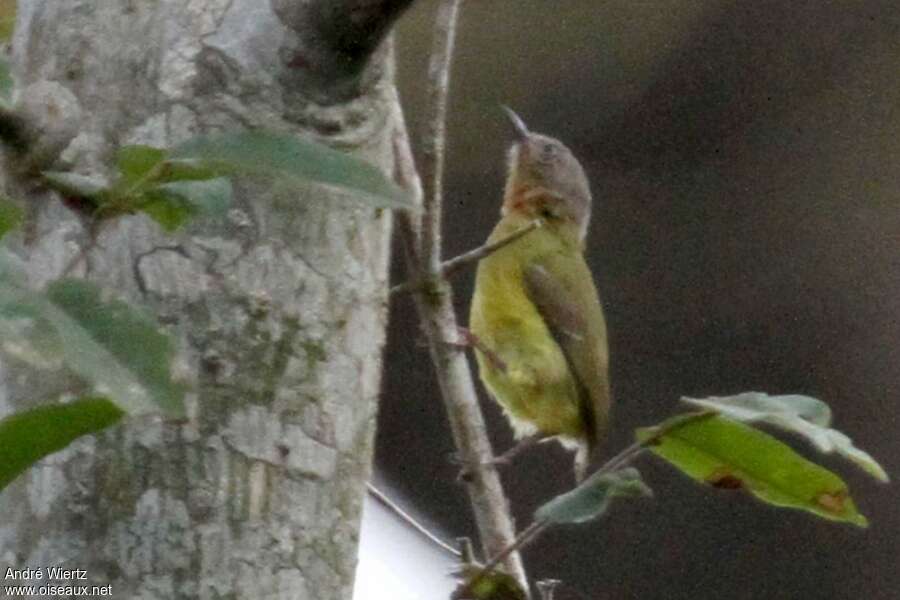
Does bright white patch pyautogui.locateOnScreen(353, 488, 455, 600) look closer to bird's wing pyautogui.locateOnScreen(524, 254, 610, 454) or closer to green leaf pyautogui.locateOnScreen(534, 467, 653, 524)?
bird's wing pyautogui.locateOnScreen(524, 254, 610, 454)

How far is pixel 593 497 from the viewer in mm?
1168

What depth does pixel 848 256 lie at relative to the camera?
313cm

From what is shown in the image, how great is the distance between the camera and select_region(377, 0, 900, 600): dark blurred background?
289 cm

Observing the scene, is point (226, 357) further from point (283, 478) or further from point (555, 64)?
point (555, 64)

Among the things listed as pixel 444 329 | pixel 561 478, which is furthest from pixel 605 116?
pixel 444 329

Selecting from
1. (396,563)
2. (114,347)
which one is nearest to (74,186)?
(114,347)

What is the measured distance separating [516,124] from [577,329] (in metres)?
0.49

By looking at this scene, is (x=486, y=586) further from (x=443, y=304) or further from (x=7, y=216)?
(x=7, y=216)

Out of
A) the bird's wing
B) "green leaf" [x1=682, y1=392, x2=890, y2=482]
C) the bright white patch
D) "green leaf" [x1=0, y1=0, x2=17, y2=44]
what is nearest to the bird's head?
the bird's wing

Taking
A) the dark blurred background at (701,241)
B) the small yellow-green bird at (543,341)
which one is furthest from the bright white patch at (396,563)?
the dark blurred background at (701,241)

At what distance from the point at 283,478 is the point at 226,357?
101 mm

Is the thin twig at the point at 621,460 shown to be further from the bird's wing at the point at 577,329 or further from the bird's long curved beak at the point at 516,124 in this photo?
the bird's long curved beak at the point at 516,124

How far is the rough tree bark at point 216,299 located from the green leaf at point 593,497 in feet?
0.57

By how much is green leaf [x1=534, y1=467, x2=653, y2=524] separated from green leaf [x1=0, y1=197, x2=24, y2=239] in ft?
2.02
